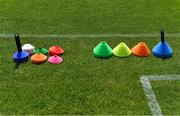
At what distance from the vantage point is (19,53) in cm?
679

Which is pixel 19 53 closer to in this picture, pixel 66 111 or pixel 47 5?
pixel 66 111

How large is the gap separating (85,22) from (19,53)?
2375mm

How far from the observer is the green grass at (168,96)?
5453 mm

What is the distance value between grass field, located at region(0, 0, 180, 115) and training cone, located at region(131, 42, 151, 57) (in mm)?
106

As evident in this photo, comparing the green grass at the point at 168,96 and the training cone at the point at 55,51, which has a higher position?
the training cone at the point at 55,51

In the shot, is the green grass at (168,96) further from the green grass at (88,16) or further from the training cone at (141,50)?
the green grass at (88,16)

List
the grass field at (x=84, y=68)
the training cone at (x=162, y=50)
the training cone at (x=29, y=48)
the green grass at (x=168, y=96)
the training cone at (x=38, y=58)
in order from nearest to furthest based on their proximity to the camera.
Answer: the green grass at (x=168, y=96)
the grass field at (x=84, y=68)
the training cone at (x=38, y=58)
the training cone at (x=162, y=50)
the training cone at (x=29, y=48)

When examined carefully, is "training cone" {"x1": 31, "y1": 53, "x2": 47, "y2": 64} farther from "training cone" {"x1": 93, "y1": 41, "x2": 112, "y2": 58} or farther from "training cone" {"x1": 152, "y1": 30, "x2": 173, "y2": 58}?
"training cone" {"x1": 152, "y1": 30, "x2": 173, "y2": 58}

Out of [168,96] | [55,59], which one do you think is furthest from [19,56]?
[168,96]

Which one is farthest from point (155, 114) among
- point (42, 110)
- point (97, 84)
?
point (42, 110)

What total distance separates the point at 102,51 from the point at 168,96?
5.57 ft

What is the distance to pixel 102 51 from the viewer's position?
6.94 m

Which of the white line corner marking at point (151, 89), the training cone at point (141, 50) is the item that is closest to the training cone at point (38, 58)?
the training cone at point (141, 50)

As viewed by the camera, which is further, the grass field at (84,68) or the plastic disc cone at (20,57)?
the plastic disc cone at (20,57)
